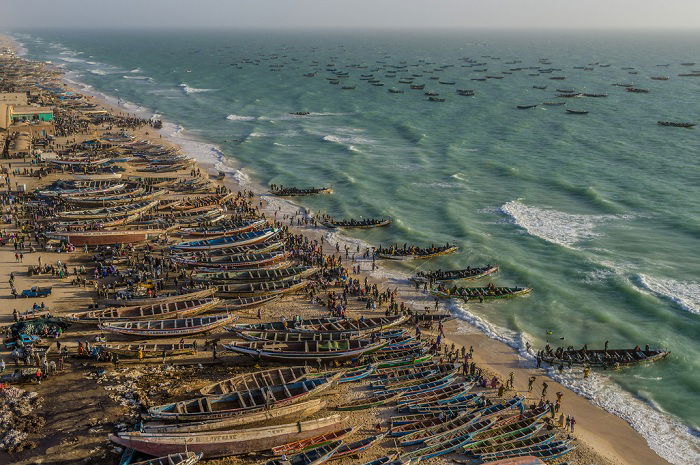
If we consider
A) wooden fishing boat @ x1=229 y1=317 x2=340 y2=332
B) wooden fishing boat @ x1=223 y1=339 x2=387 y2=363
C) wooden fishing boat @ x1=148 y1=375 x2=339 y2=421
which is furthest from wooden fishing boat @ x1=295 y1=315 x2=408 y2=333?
wooden fishing boat @ x1=148 y1=375 x2=339 y2=421

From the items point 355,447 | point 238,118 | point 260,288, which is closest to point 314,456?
point 355,447

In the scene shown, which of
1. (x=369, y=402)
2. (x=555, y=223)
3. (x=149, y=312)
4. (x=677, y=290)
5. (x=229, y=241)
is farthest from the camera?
(x=555, y=223)

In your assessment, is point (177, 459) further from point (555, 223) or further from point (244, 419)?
point (555, 223)

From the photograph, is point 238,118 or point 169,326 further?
point 238,118

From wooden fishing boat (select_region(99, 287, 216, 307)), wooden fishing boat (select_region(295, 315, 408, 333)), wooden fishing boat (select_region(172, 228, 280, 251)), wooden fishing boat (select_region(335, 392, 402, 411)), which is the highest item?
wooden fishing boat (select_region(172, 228, 280, 251))

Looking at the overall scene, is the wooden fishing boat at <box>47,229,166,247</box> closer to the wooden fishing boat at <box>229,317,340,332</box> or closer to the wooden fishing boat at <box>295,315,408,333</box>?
the wooden fishing boat at <box>229,317,340,332</box>

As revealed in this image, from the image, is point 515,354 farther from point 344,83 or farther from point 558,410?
point 344,83

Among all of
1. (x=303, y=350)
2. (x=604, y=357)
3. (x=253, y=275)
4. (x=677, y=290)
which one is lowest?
(x=604, y=357)

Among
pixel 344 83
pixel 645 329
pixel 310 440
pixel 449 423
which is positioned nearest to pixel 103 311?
pixel 310 440
